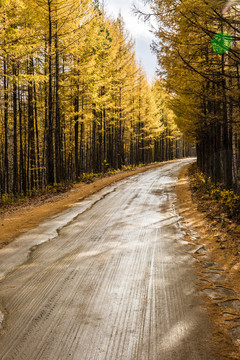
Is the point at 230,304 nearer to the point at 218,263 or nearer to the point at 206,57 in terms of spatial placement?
the point at 218,263

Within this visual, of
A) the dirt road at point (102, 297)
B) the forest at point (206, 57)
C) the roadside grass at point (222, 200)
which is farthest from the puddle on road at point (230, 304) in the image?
the forest at point (206, 57)

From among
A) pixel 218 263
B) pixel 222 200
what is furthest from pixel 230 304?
pixel 222 200

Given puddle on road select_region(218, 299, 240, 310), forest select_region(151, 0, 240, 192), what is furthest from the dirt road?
forest select_region(151, 0, 240, 192)

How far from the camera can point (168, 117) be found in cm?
4447

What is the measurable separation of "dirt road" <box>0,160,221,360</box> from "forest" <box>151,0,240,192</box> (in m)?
3.96

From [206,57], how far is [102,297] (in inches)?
383

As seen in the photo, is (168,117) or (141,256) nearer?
(141,256)

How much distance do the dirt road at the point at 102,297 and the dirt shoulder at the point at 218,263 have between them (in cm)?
16

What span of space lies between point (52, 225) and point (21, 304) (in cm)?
340

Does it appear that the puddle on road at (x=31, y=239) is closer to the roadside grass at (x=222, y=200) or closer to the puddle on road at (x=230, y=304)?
the puddle on road at (x=230, y=304)

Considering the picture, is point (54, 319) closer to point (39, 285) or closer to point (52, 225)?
point (39, 285)

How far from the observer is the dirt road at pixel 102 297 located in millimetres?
2271

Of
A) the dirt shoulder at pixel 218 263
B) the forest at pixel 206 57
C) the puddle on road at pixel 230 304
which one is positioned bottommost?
the puddle on road at pixel 230 304

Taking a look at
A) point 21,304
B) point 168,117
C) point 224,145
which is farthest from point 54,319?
point 168,117
